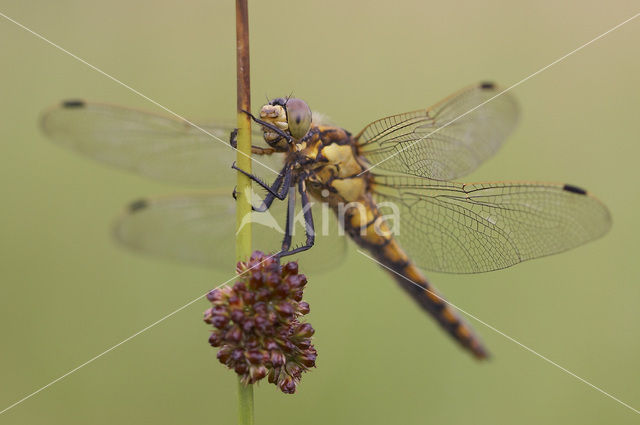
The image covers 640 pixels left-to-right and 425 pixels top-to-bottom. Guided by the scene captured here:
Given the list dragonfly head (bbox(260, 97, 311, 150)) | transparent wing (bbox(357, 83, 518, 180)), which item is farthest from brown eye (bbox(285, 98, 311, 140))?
transparent wing (bbox(357, 83, 518, 180))

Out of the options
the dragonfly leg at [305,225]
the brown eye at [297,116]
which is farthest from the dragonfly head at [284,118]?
the dragonfly leg at [305,225]

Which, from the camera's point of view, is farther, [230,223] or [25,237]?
[25,237]

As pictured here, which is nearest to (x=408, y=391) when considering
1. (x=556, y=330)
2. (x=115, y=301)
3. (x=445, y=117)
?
(x=556, y=330)

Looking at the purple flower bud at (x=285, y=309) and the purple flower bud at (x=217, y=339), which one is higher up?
the purple flower bud at (x=285, y=309)

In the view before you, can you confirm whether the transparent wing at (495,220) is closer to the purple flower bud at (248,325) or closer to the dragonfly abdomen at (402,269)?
the dragonfly abdomen at (402,269)

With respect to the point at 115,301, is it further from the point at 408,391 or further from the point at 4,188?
the point at 408,391

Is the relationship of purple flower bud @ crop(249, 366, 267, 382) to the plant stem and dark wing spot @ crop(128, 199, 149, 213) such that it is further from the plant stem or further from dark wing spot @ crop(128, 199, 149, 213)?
dark wing spot @ crop(128, 199, 149, 213)

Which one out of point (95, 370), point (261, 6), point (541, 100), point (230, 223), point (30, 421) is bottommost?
point (30, 421)
